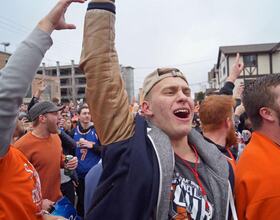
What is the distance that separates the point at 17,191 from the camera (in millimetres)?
1845

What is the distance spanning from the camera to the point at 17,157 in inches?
79.1

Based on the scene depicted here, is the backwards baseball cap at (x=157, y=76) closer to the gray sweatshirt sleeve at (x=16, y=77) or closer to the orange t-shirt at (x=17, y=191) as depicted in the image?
the gray sweatshirt sleeve at (x=16, y=77)

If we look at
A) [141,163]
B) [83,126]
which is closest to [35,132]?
[83,126]

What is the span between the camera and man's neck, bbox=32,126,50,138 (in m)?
4.42

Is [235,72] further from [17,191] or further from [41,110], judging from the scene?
[17,191]

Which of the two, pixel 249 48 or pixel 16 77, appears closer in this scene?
pixel 16 77

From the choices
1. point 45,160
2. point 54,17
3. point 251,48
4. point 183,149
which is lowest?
point 45,160

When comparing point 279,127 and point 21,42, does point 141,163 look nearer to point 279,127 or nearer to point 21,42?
point 21,42

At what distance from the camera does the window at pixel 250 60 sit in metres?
42.5

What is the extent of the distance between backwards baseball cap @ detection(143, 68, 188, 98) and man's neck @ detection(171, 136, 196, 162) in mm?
377

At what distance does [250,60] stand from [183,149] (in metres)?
43.6

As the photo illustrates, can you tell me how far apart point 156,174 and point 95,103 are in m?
0.50

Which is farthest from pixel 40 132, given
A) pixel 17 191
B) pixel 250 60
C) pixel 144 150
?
pixel 250 60

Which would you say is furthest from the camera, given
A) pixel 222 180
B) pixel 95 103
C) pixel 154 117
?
pixel 154 117
